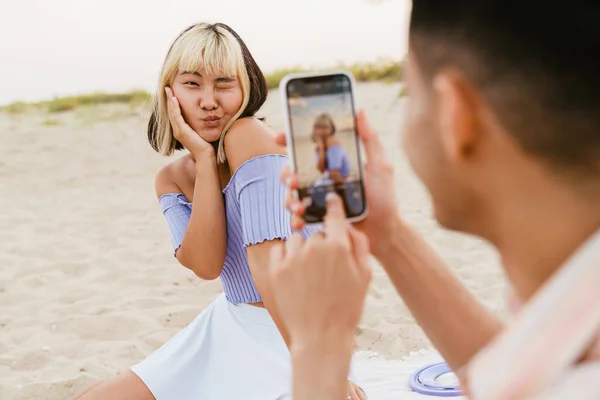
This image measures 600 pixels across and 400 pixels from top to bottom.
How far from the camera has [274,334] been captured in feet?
7.86

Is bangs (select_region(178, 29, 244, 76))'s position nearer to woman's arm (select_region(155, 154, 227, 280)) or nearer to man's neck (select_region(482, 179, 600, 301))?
woman's arm (select_region(155, 154, 227, 280))

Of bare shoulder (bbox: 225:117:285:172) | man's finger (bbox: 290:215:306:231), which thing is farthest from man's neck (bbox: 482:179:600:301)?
bare shoulder (bbox: 225:117:285:172)

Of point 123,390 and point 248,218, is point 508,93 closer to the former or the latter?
point 248,218

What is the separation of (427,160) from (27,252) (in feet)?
16.8

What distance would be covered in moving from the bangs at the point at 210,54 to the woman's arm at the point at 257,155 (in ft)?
0.57

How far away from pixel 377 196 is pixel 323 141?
16cm

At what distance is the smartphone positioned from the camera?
4.33 feet

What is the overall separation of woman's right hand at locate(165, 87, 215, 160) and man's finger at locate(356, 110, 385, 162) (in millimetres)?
985

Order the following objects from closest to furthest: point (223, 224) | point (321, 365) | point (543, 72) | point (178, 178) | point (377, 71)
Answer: point (543, 72) → point (321, 365) → point (223, 224) → point (178, 178) → point (377, 71)

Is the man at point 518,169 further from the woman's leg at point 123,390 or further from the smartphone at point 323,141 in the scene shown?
the woman's leg at point 123,390

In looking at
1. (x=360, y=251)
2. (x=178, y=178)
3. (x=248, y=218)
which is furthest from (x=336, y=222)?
(x=178, y=178)

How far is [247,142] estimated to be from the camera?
2.35m

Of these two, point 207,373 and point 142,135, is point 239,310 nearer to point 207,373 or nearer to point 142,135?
point 207,373

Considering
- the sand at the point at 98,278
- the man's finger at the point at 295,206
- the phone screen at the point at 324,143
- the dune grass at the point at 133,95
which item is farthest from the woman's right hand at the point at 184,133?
the dune grass at the point at 133,95
